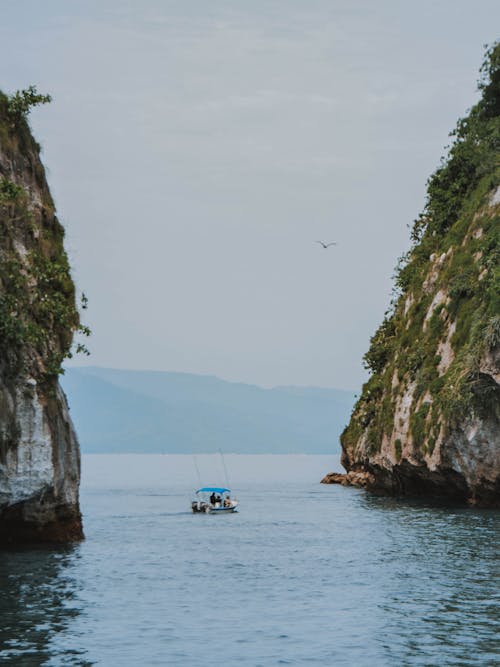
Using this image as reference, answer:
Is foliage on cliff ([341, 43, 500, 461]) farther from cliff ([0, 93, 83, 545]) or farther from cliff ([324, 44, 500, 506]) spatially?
cliff ([0, 93, 83, 545])

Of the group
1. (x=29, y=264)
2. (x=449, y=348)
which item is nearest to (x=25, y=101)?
(x=29, y=264)

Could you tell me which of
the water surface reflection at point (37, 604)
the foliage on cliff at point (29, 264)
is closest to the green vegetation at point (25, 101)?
the foliage on cliff at point (29, 264)

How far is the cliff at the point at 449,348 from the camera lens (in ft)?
235

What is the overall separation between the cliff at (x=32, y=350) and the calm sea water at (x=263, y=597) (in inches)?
93.3

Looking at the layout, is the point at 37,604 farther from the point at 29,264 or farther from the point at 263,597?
the point at 29,264

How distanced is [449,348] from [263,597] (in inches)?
1869

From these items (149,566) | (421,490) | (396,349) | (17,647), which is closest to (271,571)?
(149,566)

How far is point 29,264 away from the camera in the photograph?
159 feet

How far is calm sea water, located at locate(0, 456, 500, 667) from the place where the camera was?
30141 millimetres

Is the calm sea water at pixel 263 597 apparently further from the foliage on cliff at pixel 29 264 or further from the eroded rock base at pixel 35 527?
the foliage on cliff at pixel 29 264

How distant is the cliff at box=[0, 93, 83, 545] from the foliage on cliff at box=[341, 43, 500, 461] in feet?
97.9

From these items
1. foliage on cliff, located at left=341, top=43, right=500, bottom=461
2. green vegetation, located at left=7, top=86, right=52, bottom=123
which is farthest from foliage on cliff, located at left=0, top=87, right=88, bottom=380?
foliage on cliff, located at left=341, top=43, right=500, bottom=461

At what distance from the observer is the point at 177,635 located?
3253 cm

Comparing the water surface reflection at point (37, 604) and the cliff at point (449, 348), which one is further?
the cliff at point (449, 348)
